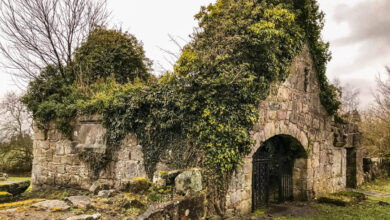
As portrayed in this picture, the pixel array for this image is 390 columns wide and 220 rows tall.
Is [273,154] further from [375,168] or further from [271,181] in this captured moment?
[375,168]

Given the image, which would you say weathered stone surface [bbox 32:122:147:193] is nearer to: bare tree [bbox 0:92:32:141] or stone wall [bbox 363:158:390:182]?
bare tree [bbox 0:92:32:141]

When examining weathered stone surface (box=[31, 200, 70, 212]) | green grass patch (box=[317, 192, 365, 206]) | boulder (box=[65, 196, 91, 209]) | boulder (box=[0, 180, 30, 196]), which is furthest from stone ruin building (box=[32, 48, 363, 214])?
weathered stone surface (box=[31, 200, 70, 212])

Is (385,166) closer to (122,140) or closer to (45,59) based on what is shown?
(122,140)

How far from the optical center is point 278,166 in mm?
7133

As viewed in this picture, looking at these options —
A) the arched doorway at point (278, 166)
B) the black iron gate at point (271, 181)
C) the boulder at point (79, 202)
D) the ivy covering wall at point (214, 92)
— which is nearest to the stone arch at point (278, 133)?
the arched doorway at point (278, 166)

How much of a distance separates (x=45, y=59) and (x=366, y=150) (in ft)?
51.8

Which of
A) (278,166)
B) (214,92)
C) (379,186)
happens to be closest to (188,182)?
(214,92)

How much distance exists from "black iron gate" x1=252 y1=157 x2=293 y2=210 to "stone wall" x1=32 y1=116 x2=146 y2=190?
2627 mm

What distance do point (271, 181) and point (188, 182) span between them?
4214 millimetres

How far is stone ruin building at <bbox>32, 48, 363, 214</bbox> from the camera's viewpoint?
5.76m

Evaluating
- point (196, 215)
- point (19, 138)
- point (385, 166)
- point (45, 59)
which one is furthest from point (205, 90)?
point (19, 138)

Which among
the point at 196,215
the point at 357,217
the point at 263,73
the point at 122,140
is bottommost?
the point at 357,217

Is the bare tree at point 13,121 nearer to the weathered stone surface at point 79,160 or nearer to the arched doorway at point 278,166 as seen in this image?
the weathered stone surface at point 79,160

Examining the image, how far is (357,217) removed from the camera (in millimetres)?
5832
